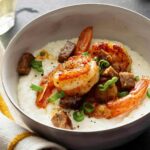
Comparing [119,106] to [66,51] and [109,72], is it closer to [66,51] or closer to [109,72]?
[109,72]

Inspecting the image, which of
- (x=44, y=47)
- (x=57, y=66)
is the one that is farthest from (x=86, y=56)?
(x=44, y=47)

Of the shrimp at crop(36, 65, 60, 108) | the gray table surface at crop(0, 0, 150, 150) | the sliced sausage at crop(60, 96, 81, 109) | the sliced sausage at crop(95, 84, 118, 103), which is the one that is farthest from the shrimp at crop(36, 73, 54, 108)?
the gray table surface at crop(0, 0, 150, 150)

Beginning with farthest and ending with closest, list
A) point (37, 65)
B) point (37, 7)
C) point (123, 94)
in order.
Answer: point (37, 7) → point (37, 65) → point (123, 94)

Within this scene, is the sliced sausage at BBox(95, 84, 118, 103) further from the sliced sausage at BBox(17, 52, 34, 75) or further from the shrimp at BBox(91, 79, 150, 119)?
the sliced sausage at BBox(17, 52, 34, 75)

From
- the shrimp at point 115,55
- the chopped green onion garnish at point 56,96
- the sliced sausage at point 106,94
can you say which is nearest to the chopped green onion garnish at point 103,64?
the shrimp at point 115,55

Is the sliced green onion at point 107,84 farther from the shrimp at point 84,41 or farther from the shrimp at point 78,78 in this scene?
the shrimp at point 84,41

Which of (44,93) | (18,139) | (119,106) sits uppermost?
(119,106)

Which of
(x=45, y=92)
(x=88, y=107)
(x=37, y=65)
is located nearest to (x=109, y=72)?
(x=88, y=107)
